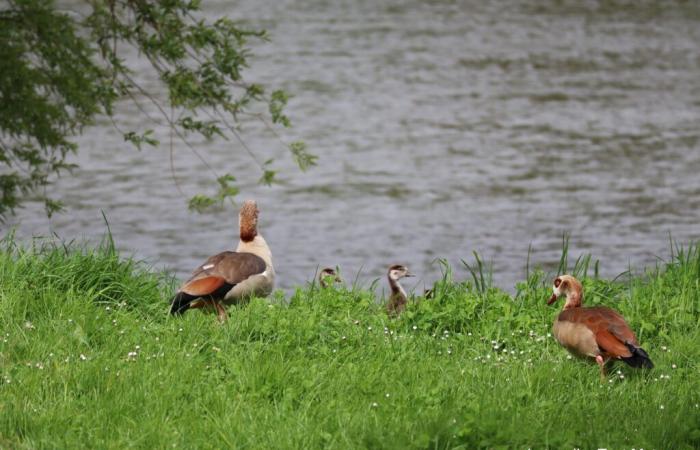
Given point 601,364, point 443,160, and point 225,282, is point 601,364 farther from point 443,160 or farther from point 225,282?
point 443,160

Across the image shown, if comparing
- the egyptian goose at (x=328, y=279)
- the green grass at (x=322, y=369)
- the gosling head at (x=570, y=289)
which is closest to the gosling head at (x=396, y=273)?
the egyptian goose at (x=328, y=279)

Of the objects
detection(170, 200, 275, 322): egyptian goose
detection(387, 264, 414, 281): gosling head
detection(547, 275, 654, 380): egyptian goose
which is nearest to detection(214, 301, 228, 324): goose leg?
detection(170, 200, 275, 322): egyptian goose

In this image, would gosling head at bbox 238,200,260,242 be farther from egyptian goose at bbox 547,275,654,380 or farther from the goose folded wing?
egyptian goose at bbox 547,275,654,380

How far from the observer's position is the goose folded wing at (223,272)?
7902 millimetres

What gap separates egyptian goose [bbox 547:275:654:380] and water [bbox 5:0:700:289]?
2338mm

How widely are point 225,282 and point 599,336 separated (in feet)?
7.76

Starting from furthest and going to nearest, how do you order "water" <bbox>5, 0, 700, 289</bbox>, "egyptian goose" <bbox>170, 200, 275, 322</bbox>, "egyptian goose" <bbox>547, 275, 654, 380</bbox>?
"water" <bbox>5, 0, 700, 289</bbox>
"egyptian goose" <bbox>170, 200, 275, 322</bbox>
"egyptian goose" <bbox>547, 275, 654, 380</bbox>

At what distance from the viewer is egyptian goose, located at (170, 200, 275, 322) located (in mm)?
7887

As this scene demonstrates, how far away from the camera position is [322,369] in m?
7.09

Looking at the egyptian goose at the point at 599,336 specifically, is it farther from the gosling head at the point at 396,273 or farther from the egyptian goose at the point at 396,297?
the gosling head at the point at 396,273

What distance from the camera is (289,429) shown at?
19.9 ft

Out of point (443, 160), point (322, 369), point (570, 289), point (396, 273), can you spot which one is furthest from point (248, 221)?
point (443, 160)

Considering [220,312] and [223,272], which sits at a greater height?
[223,272]

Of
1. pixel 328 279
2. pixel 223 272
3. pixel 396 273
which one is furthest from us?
pixel 396 273
